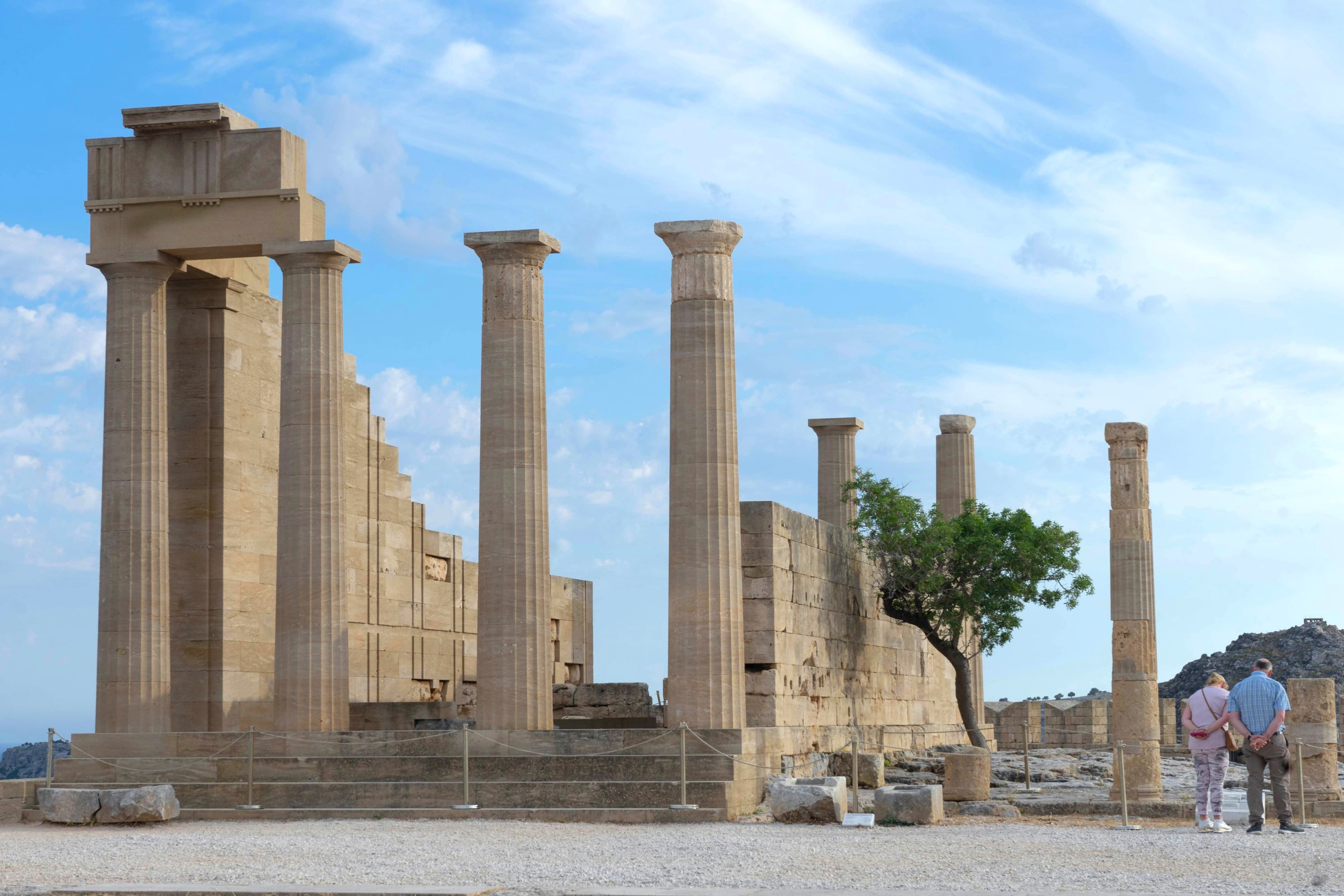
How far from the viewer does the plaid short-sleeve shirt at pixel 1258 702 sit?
60.4 feet

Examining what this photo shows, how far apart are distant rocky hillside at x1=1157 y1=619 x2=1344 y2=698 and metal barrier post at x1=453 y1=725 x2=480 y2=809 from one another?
159 feet

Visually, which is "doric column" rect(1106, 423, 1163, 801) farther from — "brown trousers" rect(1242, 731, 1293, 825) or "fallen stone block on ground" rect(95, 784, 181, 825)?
"fallen stone block on ground" rect(95, 784, 181, 825)

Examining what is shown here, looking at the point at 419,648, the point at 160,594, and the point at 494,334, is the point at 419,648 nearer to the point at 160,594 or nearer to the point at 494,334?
the point at 160,594

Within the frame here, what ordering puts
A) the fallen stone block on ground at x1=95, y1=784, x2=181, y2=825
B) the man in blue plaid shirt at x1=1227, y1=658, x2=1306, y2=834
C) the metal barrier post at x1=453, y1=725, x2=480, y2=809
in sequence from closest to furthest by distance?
the man in blue plaid shirt at x1=1227, y1=658, x2=1306, y2=834, the fallen stone block on ground at x1=95, y1=784, x2=181, y2=825, the metal barrier post at x1=453, y1=725, x2=480, y2=809

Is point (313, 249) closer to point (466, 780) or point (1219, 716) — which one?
point (466, 780)

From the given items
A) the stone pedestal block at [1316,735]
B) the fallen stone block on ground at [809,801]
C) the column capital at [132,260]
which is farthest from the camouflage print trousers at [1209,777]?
the column capital at [132,260]

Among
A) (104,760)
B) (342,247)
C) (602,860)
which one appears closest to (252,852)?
(602,860)

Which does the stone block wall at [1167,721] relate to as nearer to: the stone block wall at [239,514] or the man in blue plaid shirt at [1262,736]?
the stone block wall at [239,514]

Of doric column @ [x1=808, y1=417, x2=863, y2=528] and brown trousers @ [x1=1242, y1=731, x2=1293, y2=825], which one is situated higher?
doric column @ [x1=808, y1=417, x2=863, y2=528]

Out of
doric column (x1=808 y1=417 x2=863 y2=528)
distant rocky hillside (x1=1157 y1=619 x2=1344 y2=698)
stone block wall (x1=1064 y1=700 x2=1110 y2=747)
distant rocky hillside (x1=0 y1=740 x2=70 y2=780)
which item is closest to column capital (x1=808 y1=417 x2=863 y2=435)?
doric column (x1=808 y1=417 x2=863 y2=528)

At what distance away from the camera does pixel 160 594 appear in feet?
82.8

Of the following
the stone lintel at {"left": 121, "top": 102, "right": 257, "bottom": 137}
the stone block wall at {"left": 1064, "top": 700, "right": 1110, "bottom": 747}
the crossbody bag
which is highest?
the stone lintel at {"left": 121, "top": 102, "right": 257, "bottom": 137}

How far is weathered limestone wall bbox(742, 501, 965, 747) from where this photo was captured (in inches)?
1062

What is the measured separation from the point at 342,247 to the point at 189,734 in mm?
7781
